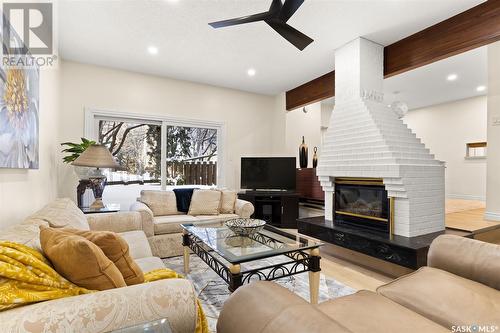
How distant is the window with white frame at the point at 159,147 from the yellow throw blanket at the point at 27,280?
3.37 m

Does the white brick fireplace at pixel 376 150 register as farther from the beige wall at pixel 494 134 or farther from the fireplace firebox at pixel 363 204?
the beige wall at pixel 494 134

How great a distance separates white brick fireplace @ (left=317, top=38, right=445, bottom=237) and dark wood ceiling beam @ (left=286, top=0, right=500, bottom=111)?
8.1 inches

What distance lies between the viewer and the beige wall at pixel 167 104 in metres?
3.69

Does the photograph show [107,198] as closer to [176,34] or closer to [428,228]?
[176,34]

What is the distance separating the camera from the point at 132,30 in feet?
9.57

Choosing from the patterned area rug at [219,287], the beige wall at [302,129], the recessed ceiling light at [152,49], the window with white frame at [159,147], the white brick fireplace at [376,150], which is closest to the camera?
the patterned area rug at [219,287]

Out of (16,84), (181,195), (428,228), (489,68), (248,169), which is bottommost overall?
(428,228)

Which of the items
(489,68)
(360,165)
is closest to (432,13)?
(360,165)

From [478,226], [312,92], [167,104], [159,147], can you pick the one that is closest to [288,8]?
[312,92]

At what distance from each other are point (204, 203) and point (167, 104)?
193cm

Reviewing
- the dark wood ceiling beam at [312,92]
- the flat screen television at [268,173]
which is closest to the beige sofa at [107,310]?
the flat screen television at [268,173]

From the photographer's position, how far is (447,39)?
278cm

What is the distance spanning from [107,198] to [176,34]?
106 inches

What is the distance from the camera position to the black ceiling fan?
1849 mm
